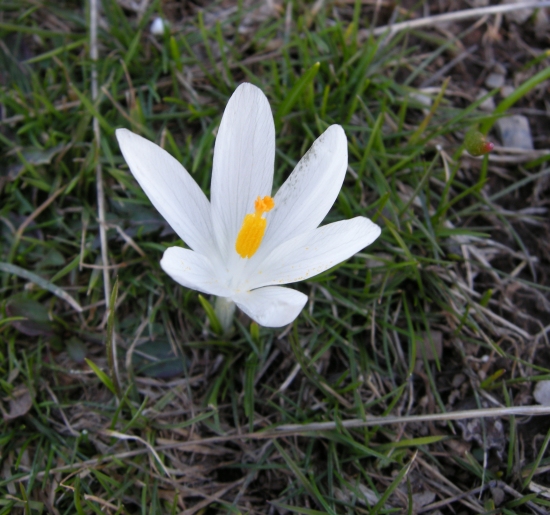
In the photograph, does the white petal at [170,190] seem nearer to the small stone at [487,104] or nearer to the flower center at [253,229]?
the flower center at [253,229]

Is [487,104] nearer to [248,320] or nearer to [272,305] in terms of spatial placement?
[248,320]

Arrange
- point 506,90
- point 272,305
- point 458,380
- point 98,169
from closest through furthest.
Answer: point 272,305 < point 458,380 < point 98,169 < point 506,90

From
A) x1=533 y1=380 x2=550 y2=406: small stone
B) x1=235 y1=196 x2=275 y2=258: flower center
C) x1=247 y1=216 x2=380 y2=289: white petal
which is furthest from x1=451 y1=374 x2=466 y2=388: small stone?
x1=235 y1=196 x2=275 y2=258: flower center

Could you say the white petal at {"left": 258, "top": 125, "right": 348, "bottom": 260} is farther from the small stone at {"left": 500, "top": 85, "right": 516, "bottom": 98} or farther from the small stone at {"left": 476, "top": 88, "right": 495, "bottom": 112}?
the small stone at {"left": 500, "top": 85, "right": 516, "bottom": 98}

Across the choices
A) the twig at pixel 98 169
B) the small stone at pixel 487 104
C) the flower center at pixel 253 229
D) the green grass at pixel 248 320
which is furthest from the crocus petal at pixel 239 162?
the small stone at pixel 487 104

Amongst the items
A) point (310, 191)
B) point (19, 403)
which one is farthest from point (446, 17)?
point (19, 403)

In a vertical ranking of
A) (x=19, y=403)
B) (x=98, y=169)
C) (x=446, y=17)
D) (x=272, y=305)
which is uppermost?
(x=446, y=17)
